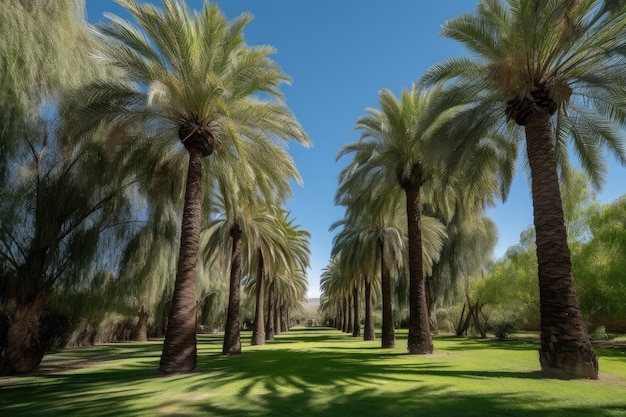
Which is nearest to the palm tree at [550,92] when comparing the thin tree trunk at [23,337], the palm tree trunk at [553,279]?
the palm tree trunk at [553,279]

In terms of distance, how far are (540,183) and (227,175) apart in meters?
10.9

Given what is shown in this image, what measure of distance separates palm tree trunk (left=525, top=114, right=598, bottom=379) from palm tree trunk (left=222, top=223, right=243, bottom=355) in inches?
535

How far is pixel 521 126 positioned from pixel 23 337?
19245 millimetres

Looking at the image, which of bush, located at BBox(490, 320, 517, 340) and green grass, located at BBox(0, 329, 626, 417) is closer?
green grass, located at BBox(0, 329, 626, 417)

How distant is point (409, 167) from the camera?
17.0m

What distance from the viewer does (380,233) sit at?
24125mm

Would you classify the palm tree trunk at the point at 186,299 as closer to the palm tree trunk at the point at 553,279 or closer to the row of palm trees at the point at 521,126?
the row of palm trees at the point at 521,126

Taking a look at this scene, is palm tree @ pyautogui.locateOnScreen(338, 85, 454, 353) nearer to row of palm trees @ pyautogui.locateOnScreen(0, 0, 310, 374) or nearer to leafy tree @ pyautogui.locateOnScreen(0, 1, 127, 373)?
row of palm trees @ pyautogui.locateOnScreen(0, 0, 310, 374)

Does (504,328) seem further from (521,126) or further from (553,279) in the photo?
(553,279)

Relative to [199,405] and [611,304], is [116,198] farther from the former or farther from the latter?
[611,304]

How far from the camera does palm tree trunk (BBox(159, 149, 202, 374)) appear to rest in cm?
1156

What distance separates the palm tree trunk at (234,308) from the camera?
19.2 m

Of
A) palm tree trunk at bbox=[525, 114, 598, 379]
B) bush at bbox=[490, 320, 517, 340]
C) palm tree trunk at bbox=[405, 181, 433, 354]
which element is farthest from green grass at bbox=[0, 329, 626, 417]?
bush at bbox=[490, 320, 517, 340]

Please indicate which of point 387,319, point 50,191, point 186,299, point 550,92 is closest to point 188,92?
point 50,191
